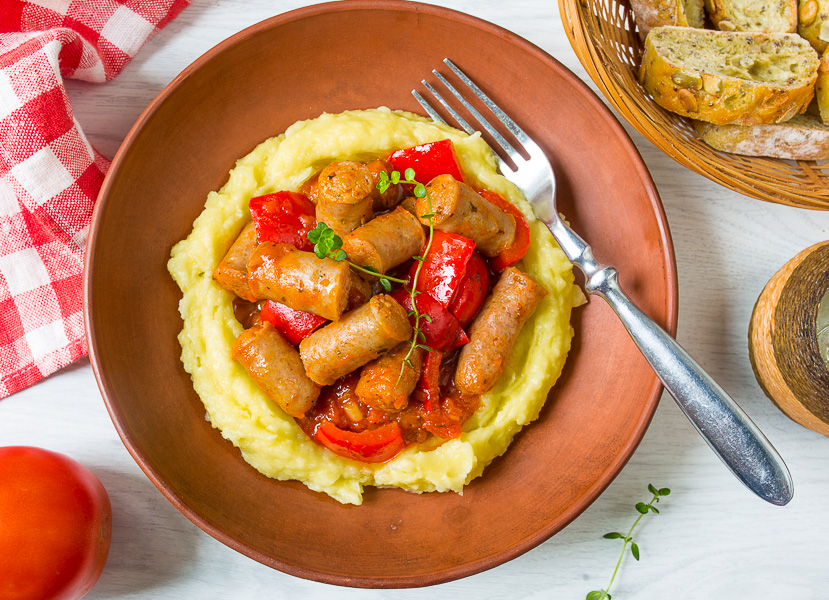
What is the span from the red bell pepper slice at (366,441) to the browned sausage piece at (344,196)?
3.19ft

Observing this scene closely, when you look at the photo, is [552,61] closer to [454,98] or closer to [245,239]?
[454,98]

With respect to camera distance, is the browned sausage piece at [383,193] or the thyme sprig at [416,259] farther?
the browned sausage piece at [383,193]

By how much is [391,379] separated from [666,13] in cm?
235

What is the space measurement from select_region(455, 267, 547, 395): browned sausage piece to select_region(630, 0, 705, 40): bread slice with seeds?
1.56 meters

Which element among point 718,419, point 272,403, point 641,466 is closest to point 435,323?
point 272,403

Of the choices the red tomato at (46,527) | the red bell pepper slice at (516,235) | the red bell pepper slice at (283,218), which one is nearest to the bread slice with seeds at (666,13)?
the red bell pepper slice at (516,235)

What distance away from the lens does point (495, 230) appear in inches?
115

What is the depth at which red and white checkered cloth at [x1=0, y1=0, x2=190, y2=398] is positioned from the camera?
315 cm

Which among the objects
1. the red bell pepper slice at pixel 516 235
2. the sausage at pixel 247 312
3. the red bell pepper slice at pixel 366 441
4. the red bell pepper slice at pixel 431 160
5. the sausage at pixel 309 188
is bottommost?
the red bell pepper slice at pixel 366 441

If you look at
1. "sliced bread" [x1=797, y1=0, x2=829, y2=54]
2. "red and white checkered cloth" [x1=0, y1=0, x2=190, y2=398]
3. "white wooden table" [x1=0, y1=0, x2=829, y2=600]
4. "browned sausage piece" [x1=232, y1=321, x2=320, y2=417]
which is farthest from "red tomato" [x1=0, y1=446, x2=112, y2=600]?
"sliced bread" [x1=797, y1=0, x2=829, y2=54]

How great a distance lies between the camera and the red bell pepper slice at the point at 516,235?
3.09 m

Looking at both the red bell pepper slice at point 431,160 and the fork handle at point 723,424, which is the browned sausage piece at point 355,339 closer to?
the red bell pepper slice at point 431,160

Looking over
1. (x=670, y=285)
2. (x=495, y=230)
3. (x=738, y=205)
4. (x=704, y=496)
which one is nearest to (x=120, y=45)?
(x=495, y=230)

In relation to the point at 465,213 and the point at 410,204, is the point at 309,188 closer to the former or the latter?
the point at 410,204
